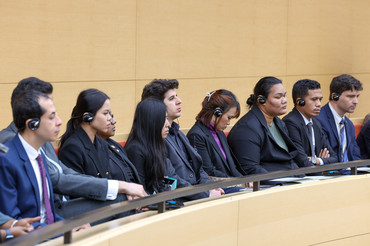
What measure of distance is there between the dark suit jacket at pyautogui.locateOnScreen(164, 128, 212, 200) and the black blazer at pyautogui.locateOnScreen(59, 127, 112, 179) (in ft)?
2.21

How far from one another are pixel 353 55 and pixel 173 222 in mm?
6654

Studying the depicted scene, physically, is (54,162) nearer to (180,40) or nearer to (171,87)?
(171,87)

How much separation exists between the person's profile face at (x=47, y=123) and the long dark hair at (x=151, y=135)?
1.02 meters

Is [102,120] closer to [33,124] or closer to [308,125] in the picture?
[33,124]

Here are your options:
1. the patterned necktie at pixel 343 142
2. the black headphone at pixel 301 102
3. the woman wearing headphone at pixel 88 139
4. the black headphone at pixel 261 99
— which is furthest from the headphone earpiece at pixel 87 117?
the patterned necktie at pixel 343 142

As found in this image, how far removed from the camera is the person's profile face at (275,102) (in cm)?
520

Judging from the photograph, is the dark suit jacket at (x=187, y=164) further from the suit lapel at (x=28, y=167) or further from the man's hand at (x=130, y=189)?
the suit lapel at (x=28, y=167)

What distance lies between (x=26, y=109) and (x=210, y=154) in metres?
2.06

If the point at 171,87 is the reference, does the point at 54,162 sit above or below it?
below

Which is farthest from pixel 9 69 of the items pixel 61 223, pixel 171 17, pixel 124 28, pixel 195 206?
pixel 61 223

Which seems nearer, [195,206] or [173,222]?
[173,222]

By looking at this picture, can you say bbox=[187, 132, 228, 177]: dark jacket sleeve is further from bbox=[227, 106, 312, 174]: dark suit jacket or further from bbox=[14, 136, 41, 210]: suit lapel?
bbox=[14, 136, 41, 210]: suit lapel

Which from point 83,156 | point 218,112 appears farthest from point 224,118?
point 83,156

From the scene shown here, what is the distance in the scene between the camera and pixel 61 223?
103 inches
